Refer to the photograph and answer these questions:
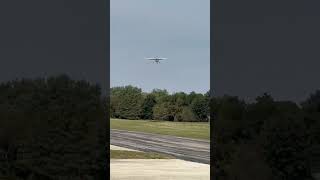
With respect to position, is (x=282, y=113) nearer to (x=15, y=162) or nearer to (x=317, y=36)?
(x=317, y=36)

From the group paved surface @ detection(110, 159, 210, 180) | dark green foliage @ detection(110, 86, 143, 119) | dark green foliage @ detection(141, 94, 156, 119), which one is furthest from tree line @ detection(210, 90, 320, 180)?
dark green foliage @ detection(141, 94, 156, 119)

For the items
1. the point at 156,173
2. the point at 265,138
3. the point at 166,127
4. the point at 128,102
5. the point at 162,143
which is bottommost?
the point at 162,143

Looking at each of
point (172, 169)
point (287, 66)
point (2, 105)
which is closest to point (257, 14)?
point (287, 66)

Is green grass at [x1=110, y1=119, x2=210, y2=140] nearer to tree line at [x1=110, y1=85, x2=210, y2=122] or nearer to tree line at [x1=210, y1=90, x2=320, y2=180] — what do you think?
tree line at [x1=110, y1=85, x2=210, y2=122]

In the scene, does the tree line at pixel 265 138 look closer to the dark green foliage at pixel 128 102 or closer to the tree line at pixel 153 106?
the tree line at pixel 153 106

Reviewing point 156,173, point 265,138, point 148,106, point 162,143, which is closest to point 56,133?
point 265,138

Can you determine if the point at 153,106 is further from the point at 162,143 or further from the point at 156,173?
the point at 156,173
